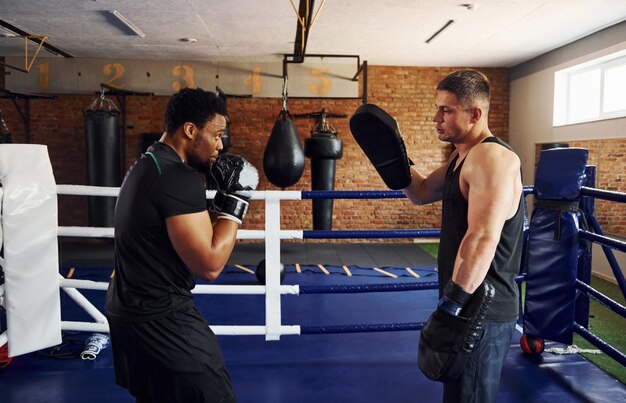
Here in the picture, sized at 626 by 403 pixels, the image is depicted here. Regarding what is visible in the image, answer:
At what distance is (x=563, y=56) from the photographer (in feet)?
18.8

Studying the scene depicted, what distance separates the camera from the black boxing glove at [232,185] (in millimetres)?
1383

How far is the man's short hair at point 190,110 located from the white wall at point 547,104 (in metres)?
4.79

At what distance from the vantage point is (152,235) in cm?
126

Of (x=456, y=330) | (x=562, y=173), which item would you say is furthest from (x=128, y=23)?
(x=456, y=330)

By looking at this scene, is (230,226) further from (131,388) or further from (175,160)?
(131,388)

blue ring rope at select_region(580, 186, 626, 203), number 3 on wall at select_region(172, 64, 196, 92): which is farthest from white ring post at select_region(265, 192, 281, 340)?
number 3 on wall at select_region(172, 64, 196, 92)

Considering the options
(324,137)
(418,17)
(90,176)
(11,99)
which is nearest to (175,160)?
(418,17)

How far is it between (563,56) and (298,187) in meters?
3.76

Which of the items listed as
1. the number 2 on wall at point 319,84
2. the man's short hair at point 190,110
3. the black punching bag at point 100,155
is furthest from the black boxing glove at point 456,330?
the number 2 on wall at point 319,84

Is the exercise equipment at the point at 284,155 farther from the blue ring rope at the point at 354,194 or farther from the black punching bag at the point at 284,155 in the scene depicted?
the blue ring rope at the point at 354,194

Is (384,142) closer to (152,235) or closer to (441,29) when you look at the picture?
(152,235)

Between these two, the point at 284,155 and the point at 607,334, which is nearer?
the point at 607,334

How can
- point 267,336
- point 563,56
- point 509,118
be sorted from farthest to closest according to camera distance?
point 509,118
point 563,56
point 267,336

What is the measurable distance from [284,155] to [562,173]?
3325 millimetres
